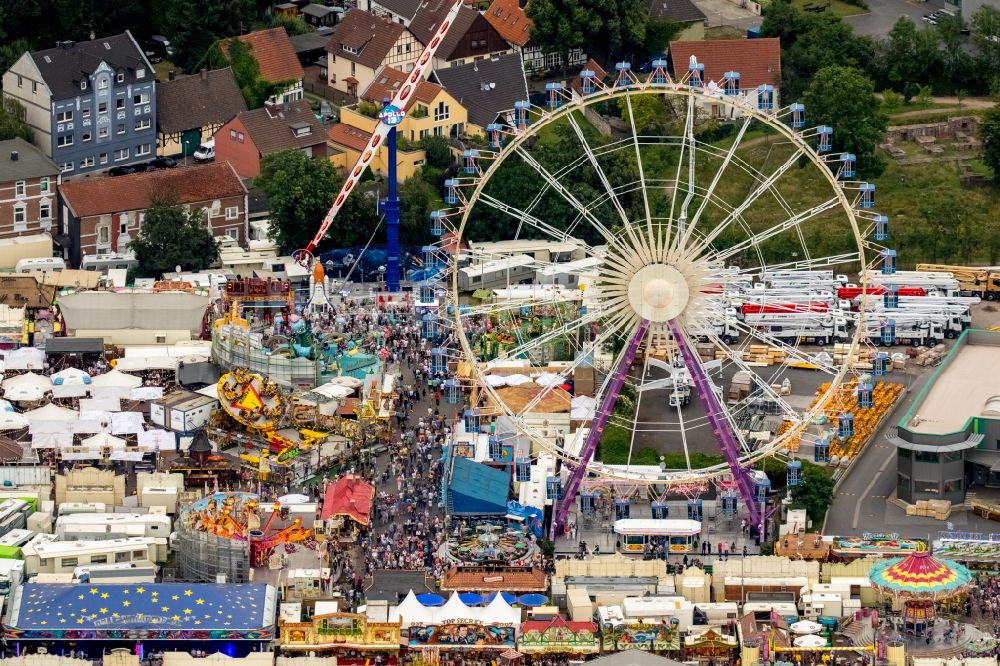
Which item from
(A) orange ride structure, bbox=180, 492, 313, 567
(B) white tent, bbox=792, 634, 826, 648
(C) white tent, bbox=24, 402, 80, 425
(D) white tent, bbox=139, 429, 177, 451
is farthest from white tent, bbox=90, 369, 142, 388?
(B) white tent, bbox=792, 634, 826, 648

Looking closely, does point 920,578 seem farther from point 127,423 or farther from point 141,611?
point 127,423

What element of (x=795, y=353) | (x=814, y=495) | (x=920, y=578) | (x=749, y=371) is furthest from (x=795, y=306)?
(x=920, y=578)

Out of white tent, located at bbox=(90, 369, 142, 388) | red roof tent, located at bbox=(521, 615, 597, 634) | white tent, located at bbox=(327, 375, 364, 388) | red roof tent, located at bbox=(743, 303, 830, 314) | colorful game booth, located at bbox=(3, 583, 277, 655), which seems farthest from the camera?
white tent, located at bbox=(90, 369, 142, 388)

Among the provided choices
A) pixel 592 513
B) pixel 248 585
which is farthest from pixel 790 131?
pixel 248 585

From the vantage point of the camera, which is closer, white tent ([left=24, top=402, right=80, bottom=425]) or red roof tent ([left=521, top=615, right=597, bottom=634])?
red roof tent ([left=521, top=615, right=597, bottom=634])

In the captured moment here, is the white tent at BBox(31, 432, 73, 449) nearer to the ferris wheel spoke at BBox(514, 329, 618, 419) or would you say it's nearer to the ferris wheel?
the ferris wheel

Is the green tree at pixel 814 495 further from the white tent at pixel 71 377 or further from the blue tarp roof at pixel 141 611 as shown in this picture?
the white tent at pixel 71 377

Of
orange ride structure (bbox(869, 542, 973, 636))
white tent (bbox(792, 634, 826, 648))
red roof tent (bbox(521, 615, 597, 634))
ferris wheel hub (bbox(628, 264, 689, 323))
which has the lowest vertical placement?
white tent (bbox(792, 634, 826, 648))
